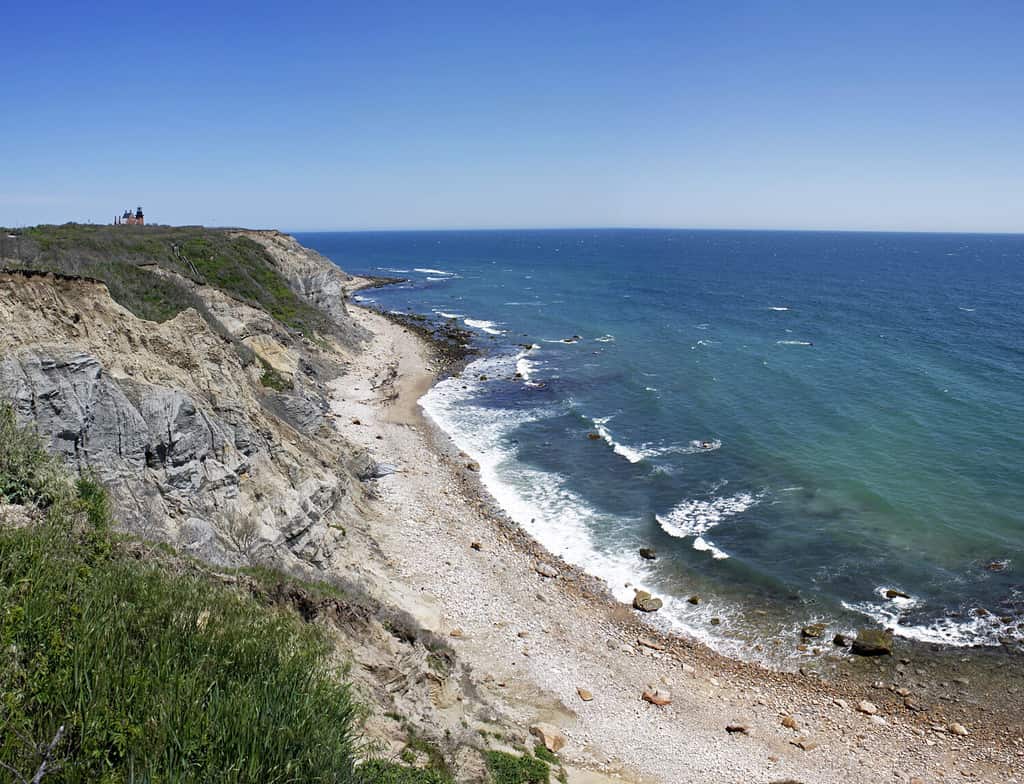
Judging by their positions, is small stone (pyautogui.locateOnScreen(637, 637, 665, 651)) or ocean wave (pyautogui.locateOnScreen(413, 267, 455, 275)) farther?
ocean wave (pyautogui.locateOnScreen(413, 267, 455, 275))

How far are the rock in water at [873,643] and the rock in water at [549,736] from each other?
14024 millimetres

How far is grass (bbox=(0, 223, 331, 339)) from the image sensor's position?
3241 centimetres

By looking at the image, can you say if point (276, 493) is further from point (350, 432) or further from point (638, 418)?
point (638, 418)

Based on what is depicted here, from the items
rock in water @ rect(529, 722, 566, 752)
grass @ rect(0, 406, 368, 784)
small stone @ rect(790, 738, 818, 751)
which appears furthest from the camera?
small stone @ rect(790, 738, 818, 751)

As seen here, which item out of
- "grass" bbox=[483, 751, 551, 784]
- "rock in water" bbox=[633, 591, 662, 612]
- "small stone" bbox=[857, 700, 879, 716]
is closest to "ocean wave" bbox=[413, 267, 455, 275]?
"rock in water" bbox=[633, 591, 662, 612]

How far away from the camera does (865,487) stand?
1539 inches

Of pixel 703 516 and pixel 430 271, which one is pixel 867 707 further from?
pixel 430 271

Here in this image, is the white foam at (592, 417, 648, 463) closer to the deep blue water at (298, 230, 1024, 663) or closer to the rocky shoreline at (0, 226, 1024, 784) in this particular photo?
the deep blue water at (298, 230, 1024, 663)

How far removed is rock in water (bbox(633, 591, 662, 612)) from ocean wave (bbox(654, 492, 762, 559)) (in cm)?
557

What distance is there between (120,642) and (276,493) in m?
16.7

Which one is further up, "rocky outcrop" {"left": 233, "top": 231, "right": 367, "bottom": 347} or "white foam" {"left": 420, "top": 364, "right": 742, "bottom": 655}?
"rocky outcrop" {"left": 233, "top": 231, "right": 367, "bottom": 347}

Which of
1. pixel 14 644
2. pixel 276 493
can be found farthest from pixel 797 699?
pixel 14 644

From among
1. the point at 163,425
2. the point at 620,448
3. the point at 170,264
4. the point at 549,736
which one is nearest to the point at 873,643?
the point at 549,736

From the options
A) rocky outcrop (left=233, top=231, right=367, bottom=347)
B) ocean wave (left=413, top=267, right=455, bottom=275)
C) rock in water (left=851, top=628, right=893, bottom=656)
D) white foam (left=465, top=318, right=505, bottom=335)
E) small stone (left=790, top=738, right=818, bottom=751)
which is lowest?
small stone (left=790, top=738, right=818, bottom=751)
